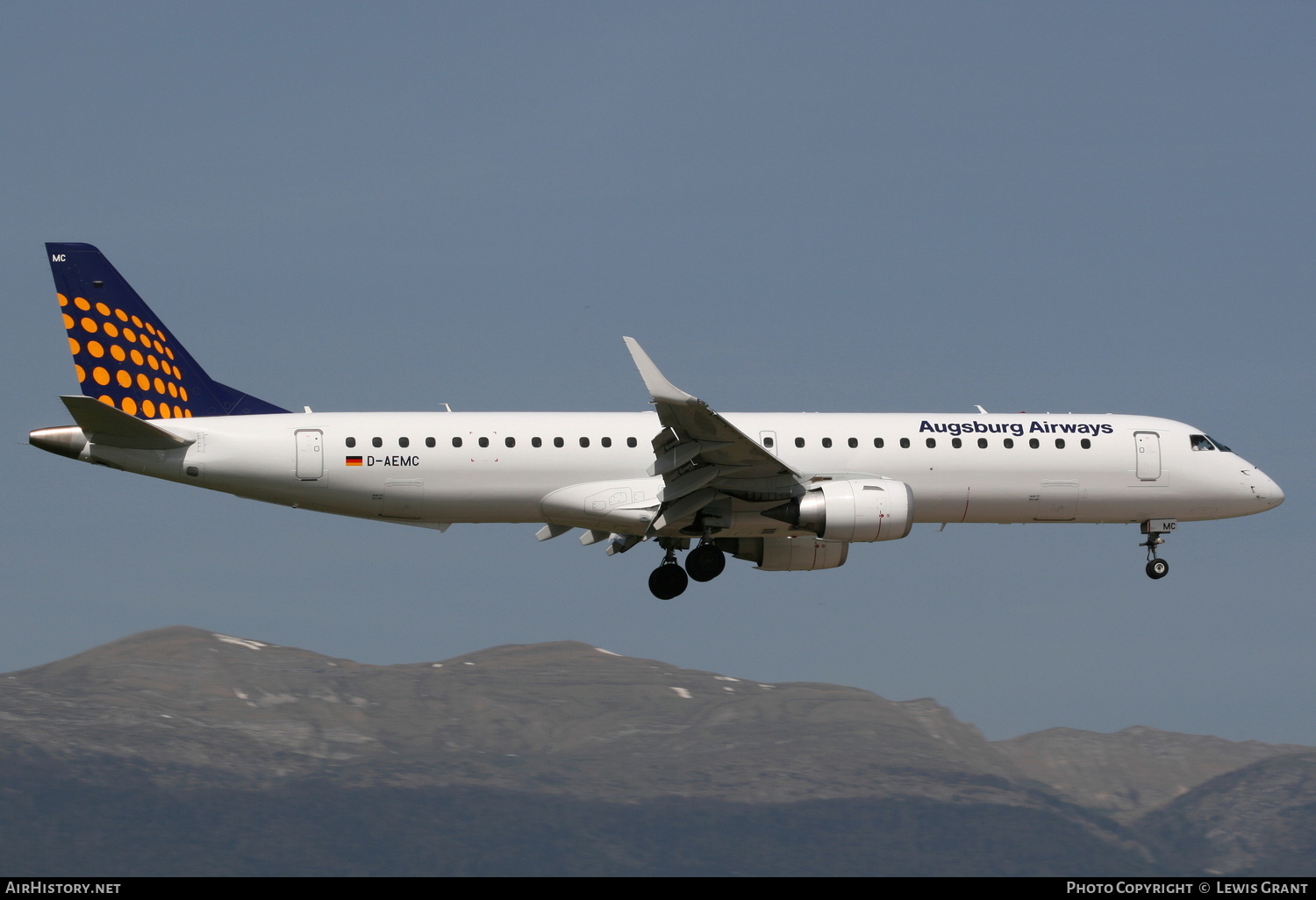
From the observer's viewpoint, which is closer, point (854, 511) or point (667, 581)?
point (854, 511)

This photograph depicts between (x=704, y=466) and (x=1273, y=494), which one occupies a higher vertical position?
(x=1273, y=494)

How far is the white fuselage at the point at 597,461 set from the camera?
35844 millimetres

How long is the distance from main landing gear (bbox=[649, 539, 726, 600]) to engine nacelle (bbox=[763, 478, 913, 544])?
2.70m

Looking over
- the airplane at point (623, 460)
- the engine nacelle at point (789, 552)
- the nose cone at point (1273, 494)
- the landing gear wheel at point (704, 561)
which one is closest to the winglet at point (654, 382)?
the airplane at point (623, 460)

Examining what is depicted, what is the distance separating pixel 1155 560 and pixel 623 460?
1497 cm

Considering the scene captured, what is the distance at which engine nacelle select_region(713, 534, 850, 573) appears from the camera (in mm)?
39875

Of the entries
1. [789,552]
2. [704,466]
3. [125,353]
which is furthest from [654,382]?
[125,353]

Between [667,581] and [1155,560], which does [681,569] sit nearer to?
[667,581]

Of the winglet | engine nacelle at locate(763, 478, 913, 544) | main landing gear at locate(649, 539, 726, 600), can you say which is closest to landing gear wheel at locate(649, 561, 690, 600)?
main landing gear at locate(649, 539, 726, 600)

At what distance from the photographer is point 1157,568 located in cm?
4075

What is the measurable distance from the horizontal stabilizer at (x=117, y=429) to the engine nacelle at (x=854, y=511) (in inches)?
573
